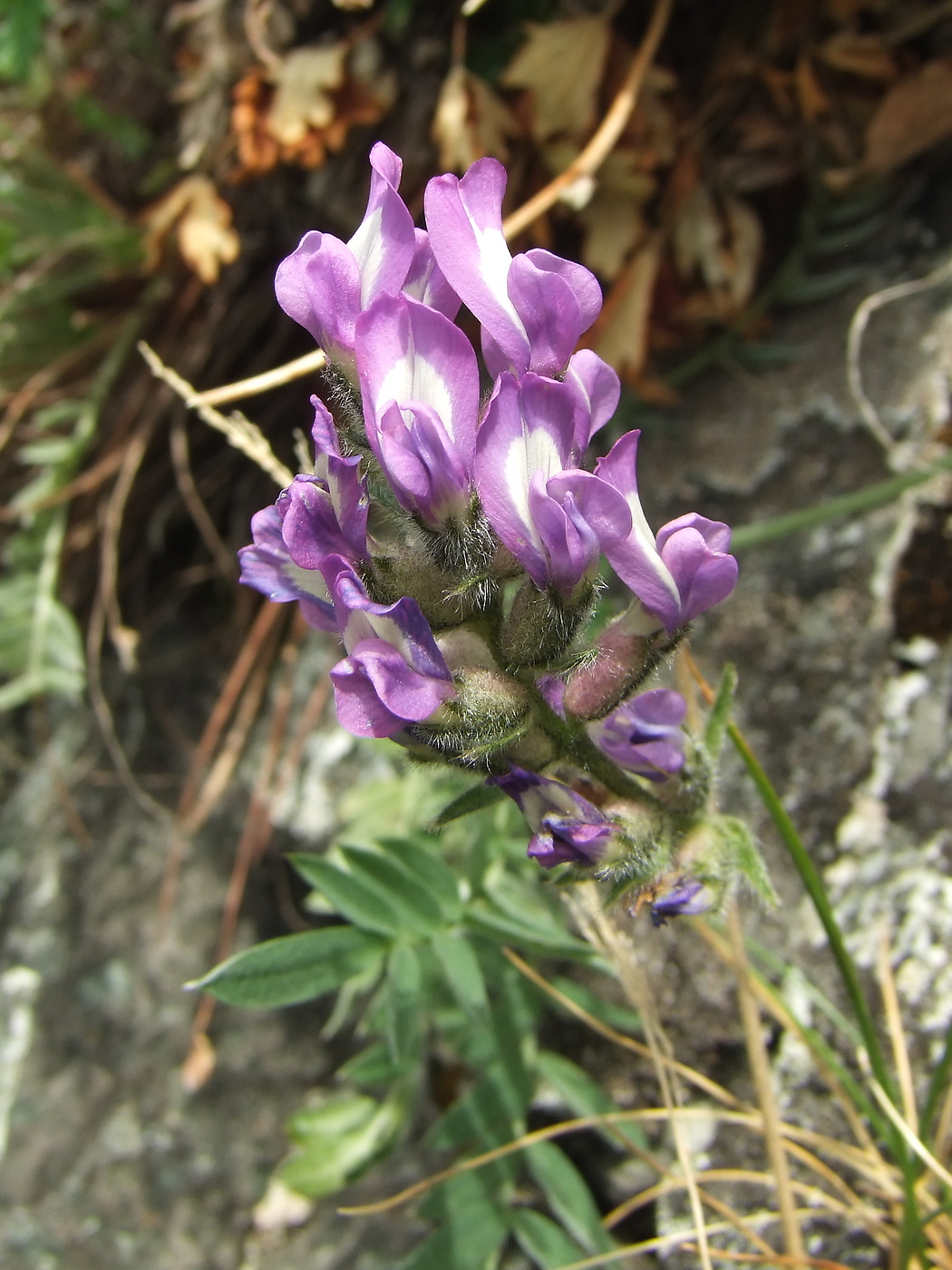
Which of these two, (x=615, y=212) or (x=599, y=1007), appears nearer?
(x=599, y=1007)

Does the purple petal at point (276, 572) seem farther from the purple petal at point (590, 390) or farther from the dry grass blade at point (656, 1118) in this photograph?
the dry grass blade at point (656, 1118)

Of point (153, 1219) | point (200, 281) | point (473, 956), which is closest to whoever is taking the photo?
point (473, 956)

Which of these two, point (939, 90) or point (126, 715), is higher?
point (939, 90)

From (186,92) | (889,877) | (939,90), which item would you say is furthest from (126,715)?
(939,90)

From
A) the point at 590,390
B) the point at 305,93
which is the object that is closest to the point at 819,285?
the point at 305,93

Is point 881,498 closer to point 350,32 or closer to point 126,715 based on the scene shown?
point 350,32

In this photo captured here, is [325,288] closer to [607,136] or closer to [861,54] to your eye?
[607,136]

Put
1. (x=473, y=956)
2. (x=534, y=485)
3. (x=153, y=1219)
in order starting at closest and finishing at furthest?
1. (x=534, y=485)
2. (x=473, y=956)
3. (x=153, y=1219)
